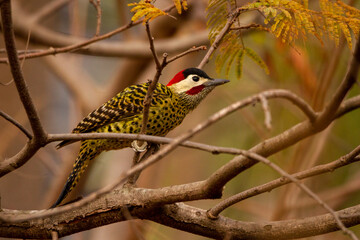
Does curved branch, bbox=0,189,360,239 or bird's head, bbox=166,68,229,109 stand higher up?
bird's head, bbox=166,68,229,109

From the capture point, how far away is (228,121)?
7.49m

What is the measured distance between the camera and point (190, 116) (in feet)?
23.9

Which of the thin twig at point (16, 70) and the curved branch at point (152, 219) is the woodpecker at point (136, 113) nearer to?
the curved branch at point (152, 219)

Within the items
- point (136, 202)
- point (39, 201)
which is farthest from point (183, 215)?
point (39, 201)

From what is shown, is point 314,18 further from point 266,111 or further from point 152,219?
point 152,219

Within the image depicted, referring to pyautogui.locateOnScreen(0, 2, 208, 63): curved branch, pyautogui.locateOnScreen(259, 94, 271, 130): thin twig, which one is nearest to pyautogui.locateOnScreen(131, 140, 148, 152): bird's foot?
pyautogui.locateOnScreen(259, 94, 271, 130): thin twig

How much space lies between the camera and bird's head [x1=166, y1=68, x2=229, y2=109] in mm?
3975

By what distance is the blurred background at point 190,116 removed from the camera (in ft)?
16.2

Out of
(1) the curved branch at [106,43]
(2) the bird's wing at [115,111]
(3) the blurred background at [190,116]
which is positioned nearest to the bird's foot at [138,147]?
(2) the bird's wing at [115,111]

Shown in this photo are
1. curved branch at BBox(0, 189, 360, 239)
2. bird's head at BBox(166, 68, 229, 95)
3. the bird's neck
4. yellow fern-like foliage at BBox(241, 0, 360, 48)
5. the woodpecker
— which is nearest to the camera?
yellow fern-like foliage at BBox(241, 0, 360, 48)

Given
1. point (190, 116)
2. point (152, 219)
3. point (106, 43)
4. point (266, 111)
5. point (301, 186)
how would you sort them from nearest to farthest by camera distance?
point (266, 111), point (301, 186), point (152, 219), point (106, 43), point (190, 116)

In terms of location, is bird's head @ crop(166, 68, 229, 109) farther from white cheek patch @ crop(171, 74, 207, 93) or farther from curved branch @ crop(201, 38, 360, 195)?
curved branch @ crop(201, 38, 360, 195)

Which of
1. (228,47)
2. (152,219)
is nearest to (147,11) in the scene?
(228,47)

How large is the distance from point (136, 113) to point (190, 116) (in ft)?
11.6
